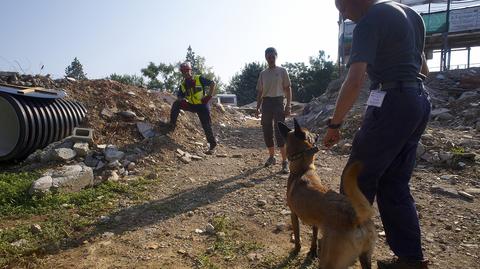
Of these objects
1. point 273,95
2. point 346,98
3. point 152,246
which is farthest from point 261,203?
point 346,98

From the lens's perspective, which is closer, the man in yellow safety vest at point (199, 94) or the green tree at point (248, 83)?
the man in yellow safety vest at point (199, 94)

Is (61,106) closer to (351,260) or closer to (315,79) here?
(351,260)

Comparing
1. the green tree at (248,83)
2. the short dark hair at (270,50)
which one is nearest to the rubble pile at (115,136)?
the short dark hair at (270,50)

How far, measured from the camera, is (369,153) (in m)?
2.65

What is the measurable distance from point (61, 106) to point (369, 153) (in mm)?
6500

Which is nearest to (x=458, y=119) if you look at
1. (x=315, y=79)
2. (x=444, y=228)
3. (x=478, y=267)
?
(x=444, y=228)

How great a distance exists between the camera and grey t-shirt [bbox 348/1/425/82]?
2.52 m

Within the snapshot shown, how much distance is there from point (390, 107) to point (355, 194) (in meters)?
0.66

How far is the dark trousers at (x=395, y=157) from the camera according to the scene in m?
2.60

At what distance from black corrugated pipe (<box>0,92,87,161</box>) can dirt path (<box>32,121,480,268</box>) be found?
8.42 ft

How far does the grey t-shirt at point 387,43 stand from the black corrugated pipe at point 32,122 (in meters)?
5.83

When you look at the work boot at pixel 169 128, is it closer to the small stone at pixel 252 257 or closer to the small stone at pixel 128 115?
the small stone at pixel 128 115

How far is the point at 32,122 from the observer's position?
6.52 m

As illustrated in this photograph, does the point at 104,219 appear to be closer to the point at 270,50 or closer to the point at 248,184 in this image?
the point at 248,184
